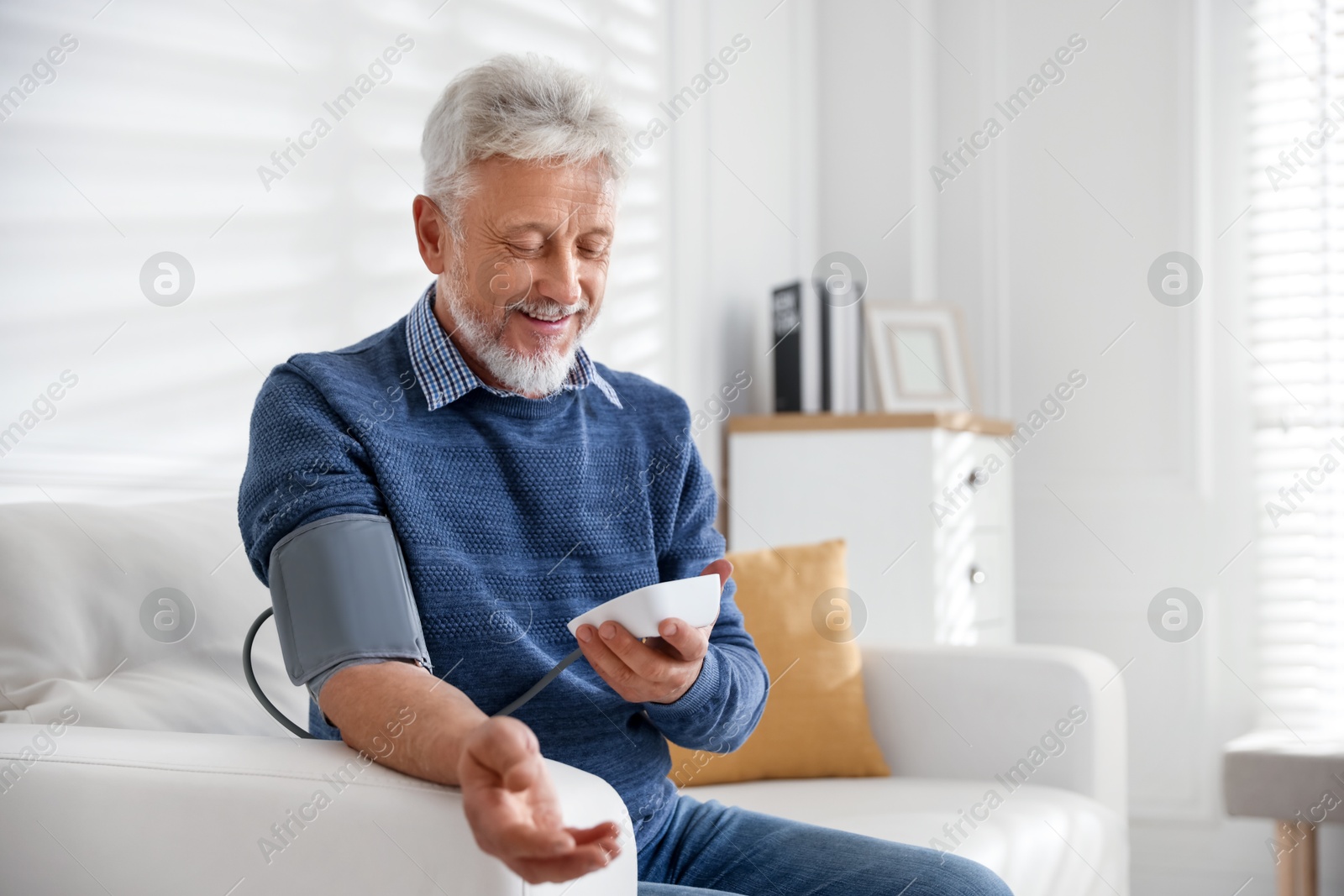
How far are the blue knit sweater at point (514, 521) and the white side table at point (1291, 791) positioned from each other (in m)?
1.52

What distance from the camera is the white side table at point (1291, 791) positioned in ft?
7.33

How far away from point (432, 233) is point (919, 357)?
202 centimetres

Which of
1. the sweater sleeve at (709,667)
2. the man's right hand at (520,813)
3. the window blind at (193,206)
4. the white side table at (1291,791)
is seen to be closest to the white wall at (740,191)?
the window blind at (193,206)

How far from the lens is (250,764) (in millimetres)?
892

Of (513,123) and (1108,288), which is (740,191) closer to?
(1108,288)

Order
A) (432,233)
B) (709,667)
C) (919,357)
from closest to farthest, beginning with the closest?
1. (709,667)
2. (432,233)
3. (919,357)

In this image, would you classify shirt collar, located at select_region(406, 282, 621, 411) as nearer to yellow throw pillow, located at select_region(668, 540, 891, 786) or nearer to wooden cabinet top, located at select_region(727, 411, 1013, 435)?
yellow throw pillow, located at select_region(668, 540, 891, 786)

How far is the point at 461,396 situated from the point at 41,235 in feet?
1.98

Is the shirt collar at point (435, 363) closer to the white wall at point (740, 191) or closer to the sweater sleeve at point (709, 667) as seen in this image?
the sweater sleeve at point (709, 667)

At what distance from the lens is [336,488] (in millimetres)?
1004

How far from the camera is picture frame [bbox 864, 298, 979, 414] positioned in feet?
9.73

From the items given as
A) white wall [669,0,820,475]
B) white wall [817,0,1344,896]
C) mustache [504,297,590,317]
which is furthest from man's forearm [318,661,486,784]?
white wall [817,0,1344,896]

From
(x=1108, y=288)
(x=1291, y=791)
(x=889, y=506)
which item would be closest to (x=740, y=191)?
(x=889, y=506)

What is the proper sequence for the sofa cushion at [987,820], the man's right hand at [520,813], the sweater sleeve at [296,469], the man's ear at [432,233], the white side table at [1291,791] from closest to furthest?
the man's right hand at [520,813]
the sweater sleeve at [296,469]
the man's ear at [432,233]
the sofa cushion at [987,820]
the white side table at [1291,791]
